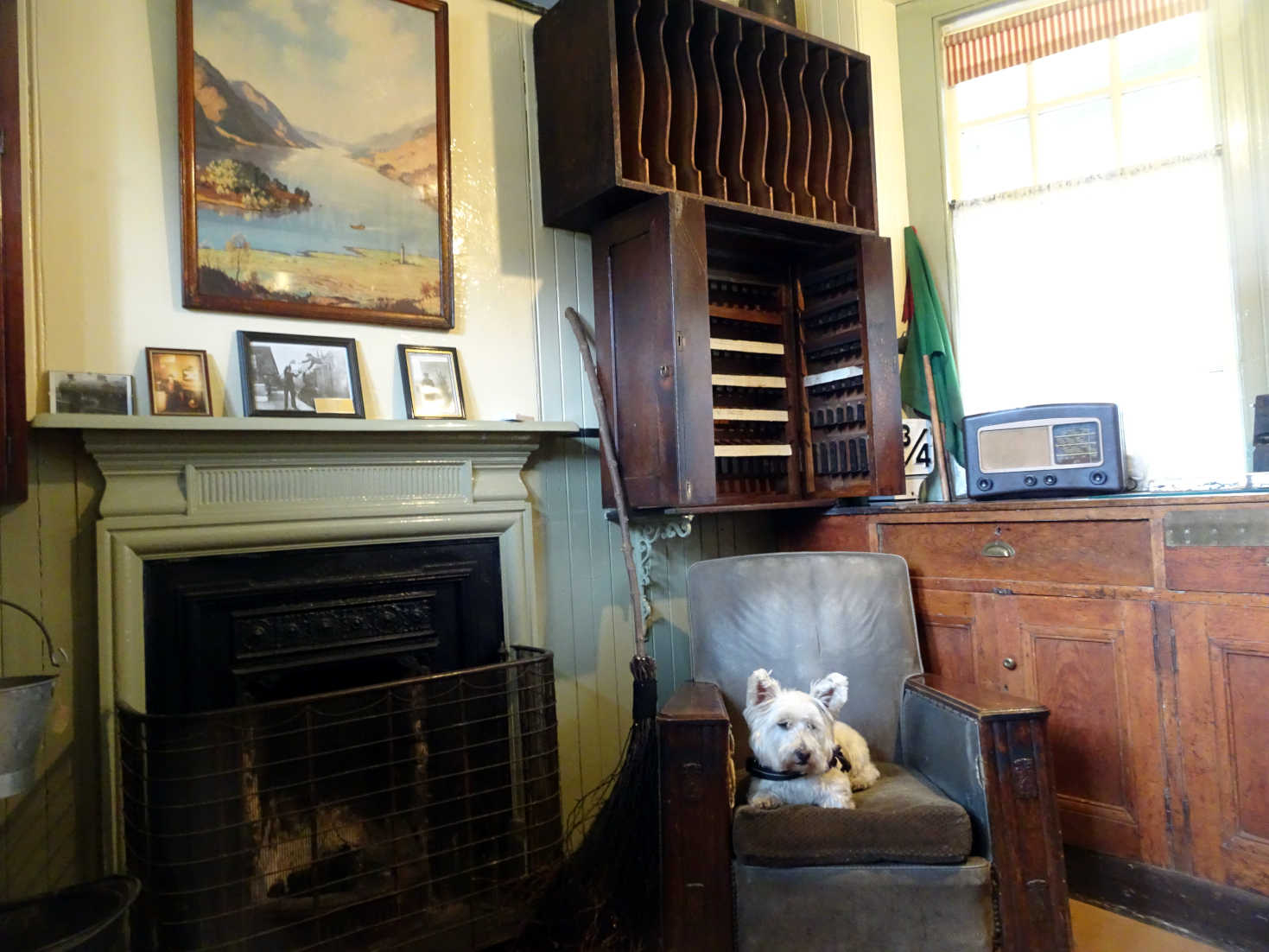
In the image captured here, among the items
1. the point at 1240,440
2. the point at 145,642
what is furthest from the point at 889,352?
the point at 145,642

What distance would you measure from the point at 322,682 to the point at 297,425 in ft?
2.13

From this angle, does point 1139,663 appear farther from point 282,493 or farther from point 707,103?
point 282,493

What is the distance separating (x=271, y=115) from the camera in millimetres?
1862

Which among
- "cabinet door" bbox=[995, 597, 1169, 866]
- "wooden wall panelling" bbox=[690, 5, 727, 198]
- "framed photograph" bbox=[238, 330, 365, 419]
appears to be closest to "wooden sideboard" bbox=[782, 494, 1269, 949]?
"cabinet door" bbox=[995, 597, 1169, 866]

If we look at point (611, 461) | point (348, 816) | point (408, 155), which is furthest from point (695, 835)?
point (408, 155)

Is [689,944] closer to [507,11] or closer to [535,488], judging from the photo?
[535,488]

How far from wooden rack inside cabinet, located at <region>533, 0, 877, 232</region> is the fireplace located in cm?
76

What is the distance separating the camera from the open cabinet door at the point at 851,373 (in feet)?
7.63

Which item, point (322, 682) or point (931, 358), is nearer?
point (322, 682)

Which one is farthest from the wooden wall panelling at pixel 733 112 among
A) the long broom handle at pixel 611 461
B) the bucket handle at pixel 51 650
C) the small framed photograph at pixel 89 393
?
the bucket handle at pixel 51 650

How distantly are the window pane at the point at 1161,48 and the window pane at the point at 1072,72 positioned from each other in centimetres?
5

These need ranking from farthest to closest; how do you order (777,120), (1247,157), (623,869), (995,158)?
(995,158) < (777,120) < (1247,157) < (623,869)

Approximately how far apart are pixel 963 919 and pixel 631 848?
74 centimetres

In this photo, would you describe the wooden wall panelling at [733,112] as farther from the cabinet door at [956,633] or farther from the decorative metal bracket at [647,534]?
the cabinet door at [956,633]
